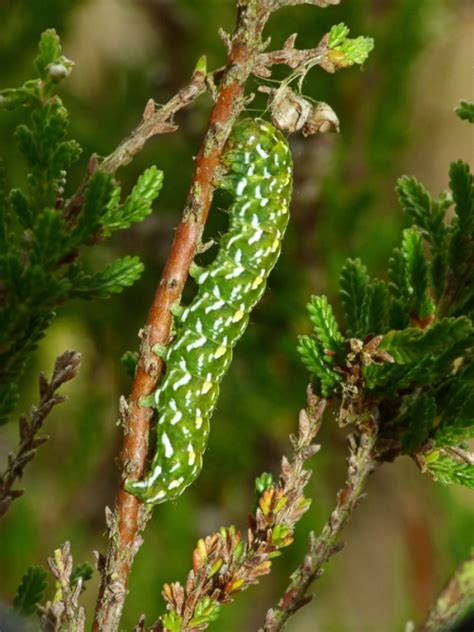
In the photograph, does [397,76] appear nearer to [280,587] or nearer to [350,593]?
[280,587]

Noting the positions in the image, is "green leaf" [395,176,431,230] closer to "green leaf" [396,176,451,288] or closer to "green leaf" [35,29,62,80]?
"green leaf" [396,176,451,288]

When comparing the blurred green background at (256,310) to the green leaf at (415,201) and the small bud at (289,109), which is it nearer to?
the green leaf at (415,201)

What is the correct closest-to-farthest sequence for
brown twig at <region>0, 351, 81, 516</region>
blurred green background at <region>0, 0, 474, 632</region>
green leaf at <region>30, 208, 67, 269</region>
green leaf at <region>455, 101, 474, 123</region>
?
1. green leaf at <region>30, 208, 67, 269</region>
2. brown twig at <region>0, 351, 81, 516</region>
3. green leaf at <region>455, 101, 474, 123</region>
4. blurred green background at <region>0, 0, 474, 632</region>

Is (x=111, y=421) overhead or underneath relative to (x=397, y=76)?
underneath

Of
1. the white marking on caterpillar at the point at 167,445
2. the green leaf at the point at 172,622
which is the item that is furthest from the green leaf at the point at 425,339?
the green leaf at the point at 172,622

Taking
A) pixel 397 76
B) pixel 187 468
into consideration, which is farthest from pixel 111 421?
pixel 187 468

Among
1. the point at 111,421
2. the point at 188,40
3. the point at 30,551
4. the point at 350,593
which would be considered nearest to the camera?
the point at 30,551

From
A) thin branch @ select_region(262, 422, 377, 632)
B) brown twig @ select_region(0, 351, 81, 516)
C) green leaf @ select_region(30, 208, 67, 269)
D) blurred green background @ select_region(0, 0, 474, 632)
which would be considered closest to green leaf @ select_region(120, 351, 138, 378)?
brown twig @ select_region(0, 351, 81, 516)

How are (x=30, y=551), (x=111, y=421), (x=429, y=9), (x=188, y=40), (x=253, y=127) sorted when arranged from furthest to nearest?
(x=111, y=421) → (x=188, y=40) → (x=429, y=9) → (x=30, y=551) → (x=253, y=127)
